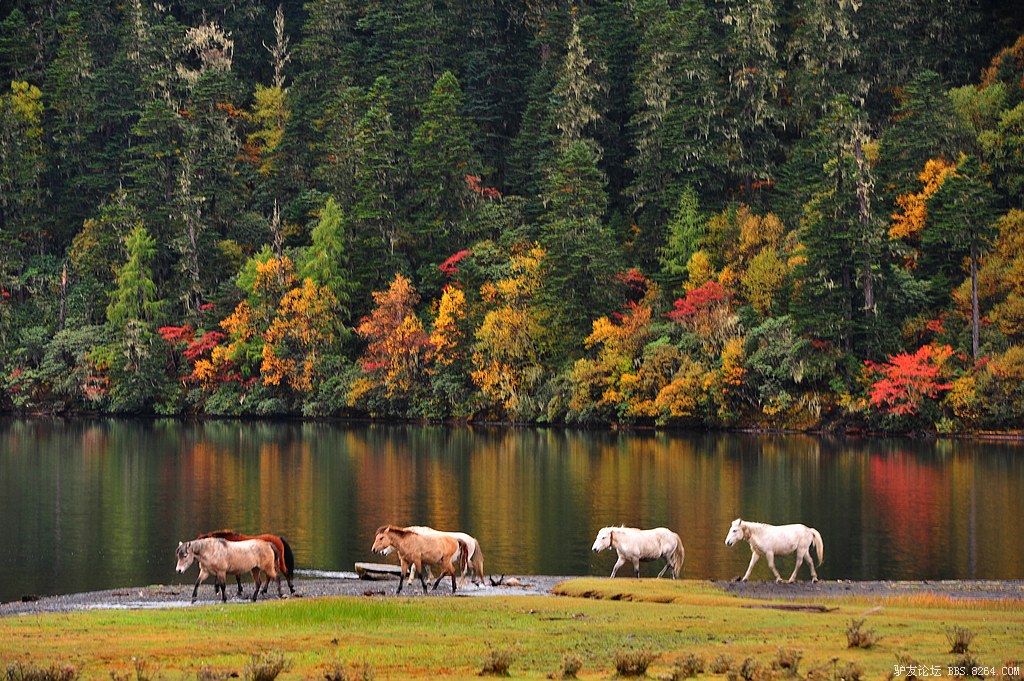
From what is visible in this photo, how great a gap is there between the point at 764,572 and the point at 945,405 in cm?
4531

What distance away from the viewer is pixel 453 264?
10056 centimetres

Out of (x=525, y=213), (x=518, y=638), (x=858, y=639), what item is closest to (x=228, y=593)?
(x=518, y=638)

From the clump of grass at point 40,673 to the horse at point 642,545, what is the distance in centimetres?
1593

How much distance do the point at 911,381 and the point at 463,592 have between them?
52.6 metres

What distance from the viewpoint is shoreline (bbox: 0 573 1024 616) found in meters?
27.6

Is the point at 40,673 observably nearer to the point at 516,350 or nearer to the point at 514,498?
the point at 514,498

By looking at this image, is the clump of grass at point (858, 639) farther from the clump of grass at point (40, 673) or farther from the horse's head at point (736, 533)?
the clump of grass at point (40, 673)

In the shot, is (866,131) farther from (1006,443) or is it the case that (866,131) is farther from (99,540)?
(99,540)

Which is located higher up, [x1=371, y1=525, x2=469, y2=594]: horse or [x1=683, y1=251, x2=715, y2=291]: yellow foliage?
[x1=683, y1=251, x2=715, y2=291]: yellow foliage

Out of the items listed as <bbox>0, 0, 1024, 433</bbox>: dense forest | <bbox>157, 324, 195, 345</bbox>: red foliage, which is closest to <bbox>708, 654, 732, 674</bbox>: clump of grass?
<bbox>0, 0, 1024, 433</bbox>: dense forest

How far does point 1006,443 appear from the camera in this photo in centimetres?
7262

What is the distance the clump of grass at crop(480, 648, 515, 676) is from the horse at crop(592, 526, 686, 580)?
13160 mm

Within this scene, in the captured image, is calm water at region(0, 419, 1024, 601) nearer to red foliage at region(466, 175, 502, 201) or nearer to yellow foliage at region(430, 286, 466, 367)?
yellow foliage at region(430, 286, 466, 367)

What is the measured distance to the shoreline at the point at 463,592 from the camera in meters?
27.6
